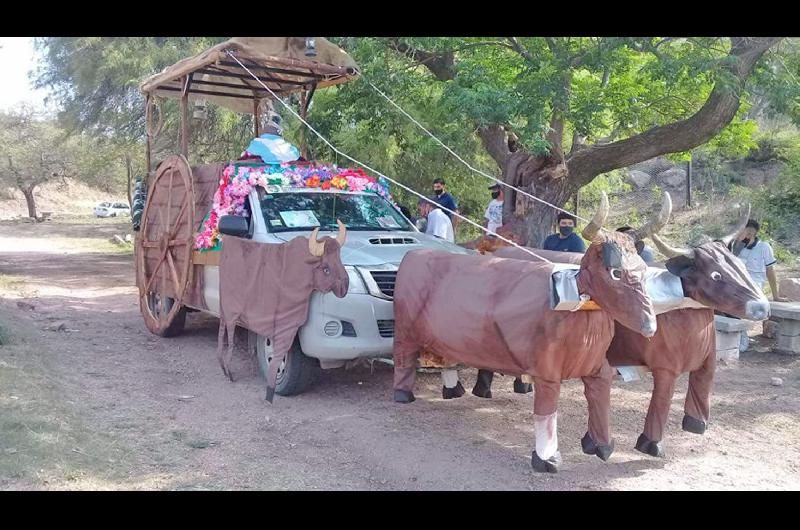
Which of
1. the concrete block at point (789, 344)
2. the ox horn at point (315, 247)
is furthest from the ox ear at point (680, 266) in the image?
the concrete block at point (789, 344)

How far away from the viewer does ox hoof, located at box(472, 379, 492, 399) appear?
22.4 ft

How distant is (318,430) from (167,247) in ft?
Result: 14.0

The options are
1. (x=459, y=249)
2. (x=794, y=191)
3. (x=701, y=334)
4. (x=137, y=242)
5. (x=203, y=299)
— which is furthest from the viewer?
(x=794, y=191)

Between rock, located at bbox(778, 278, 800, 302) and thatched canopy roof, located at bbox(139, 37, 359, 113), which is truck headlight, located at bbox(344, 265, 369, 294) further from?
rock, located at bbox(778, 278, 800, 302)

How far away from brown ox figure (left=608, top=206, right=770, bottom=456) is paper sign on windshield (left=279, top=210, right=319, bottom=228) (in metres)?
3.49

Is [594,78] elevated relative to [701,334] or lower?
elevated

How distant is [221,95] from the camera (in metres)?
10.5

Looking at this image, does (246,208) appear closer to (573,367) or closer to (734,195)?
(573,367)

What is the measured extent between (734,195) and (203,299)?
1866cm

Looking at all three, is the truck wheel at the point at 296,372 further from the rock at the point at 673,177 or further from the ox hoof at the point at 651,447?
the rock at the point at 673,177

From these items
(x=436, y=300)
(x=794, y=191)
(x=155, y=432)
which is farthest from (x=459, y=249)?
(x=794, y=191)

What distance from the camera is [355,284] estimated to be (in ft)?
21.0

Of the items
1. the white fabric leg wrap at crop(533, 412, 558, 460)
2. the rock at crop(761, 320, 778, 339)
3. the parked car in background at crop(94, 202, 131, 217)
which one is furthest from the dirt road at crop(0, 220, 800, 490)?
the parked car in background at crop(94, 202, 131, 217)

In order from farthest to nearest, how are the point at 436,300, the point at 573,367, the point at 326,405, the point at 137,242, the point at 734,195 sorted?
1. the point at 734,195
2. the point at 137,242
3. the point at 326,405
4. the point at 436,300
5. the point at 573,367
